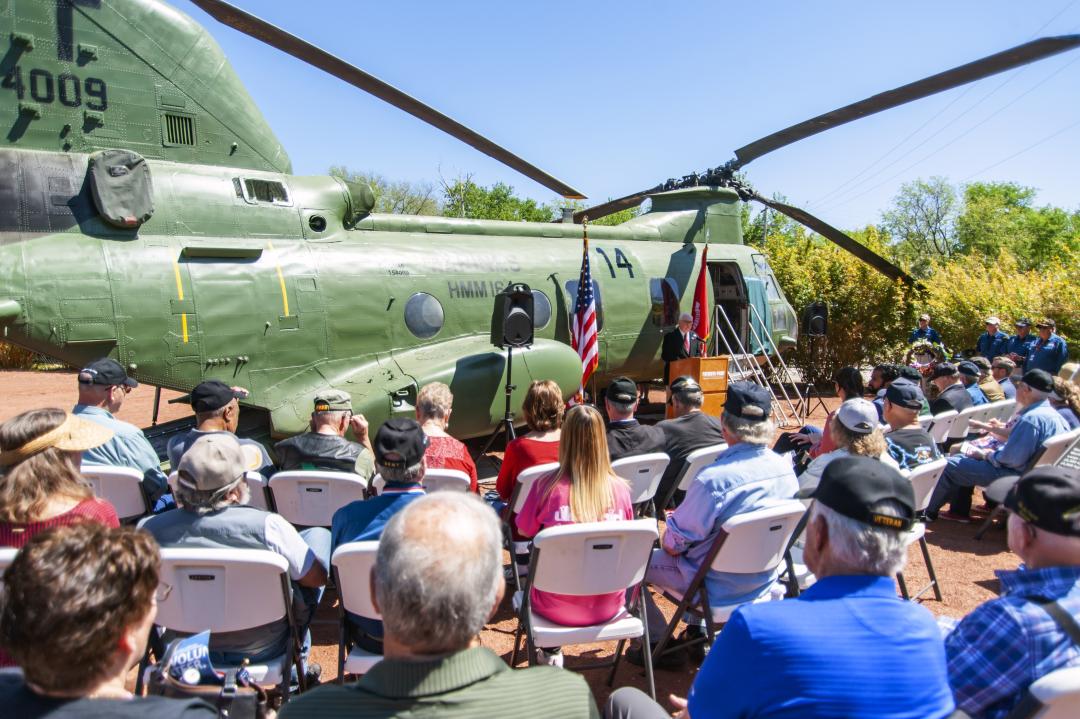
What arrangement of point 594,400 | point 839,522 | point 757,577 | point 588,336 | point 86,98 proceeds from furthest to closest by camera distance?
point 594,400
point 588,336
point 86,98
point 757,577
point 839,522

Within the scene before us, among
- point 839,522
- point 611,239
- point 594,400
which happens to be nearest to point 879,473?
point 839,522

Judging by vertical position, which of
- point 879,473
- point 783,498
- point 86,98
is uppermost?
point 86,98

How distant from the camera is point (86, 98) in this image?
20.7 feet

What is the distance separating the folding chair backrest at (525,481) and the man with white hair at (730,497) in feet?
2.54

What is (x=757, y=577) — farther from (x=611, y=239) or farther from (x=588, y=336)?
(x=611, y=239)

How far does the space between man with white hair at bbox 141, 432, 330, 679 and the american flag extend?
6.45 m

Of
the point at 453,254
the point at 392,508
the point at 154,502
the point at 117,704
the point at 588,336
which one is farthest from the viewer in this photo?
the point at 588,336

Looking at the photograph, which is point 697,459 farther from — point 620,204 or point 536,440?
point 620,204

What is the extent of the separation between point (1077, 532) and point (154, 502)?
4.88m

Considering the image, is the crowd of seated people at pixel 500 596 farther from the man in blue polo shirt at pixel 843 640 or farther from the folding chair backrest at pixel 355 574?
the folding chair backrest at pixel 355 574

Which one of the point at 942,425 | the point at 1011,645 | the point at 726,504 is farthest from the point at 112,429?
the point at 942,425

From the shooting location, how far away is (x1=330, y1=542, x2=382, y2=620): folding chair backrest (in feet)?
9.55

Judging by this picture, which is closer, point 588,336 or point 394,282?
point 394,282

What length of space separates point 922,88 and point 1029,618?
29.4 feet
